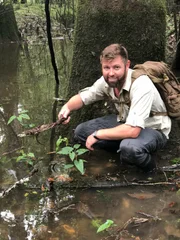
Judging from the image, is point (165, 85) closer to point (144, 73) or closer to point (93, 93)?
point (144, 73)

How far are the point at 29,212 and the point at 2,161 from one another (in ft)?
4.45

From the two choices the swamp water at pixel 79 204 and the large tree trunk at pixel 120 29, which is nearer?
the swamp water at pixel 79 204

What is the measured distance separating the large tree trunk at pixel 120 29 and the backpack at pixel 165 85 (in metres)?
0.72

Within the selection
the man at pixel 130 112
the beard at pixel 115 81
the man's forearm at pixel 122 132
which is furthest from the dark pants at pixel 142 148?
the beard at pixel 115 81

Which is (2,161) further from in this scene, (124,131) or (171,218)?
(171,218)

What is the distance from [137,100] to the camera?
342 cm

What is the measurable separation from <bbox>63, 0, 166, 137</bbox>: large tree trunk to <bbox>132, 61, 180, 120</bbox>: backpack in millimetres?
719

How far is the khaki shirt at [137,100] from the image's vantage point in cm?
341

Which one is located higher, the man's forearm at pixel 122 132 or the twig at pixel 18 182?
the man's forearm at pixel 122 132

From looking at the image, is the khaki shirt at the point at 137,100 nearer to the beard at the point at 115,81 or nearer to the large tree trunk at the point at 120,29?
the beard at the point at 115,81

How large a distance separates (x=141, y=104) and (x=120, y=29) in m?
1.38

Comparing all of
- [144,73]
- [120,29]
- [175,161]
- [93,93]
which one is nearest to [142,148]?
[175,161]

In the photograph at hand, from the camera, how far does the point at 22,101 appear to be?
7176mm

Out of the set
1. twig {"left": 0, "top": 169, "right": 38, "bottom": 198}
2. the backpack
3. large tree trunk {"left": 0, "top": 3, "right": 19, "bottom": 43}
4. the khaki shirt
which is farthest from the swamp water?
large tree trunk {"left": 0, "top": 3, "right": 19, "bottom": 43}
